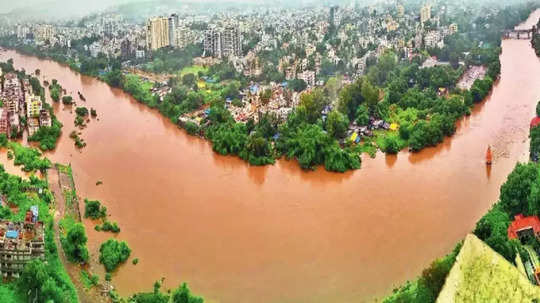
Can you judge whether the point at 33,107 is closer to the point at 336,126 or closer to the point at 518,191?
the point at 336,126

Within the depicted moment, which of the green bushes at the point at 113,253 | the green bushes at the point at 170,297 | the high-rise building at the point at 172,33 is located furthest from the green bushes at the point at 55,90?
the green bushes at the point at 170,297

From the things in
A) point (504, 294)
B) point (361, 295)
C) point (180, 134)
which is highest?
point (504, 294)

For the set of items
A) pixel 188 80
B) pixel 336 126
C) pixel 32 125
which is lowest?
pixel 32 125

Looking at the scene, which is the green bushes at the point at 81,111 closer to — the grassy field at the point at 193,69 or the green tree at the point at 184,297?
the grassy field at the point at 193,69

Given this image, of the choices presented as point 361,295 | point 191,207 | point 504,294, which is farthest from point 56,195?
point 504,294

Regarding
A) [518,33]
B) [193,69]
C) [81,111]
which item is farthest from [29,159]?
[518,33]

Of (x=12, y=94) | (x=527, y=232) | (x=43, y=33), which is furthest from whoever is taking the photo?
(x=43, y=33)

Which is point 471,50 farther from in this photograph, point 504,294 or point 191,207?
point 504,294
